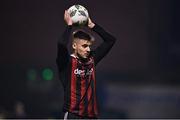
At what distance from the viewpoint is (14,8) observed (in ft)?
36.6

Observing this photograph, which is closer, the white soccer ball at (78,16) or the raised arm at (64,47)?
the raised arm at (64,47)

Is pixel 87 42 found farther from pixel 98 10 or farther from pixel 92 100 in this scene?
pixel 98 10

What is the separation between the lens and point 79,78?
5.17m

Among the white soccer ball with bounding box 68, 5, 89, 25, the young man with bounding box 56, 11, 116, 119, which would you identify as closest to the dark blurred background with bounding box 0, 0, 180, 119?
the white soccer ball with bounding box 68, 5, 89, 25

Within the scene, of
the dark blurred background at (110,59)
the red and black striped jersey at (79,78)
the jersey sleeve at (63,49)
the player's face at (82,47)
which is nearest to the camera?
the jersey sleeve at (63,49)

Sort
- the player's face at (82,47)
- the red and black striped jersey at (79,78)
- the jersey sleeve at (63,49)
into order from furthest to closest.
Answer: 1. the player's face at (82,47)
2. the red and black striped jersey at (79,78)
3. the jersey sleeve at (63,49)

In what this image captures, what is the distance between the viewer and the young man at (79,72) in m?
5.10

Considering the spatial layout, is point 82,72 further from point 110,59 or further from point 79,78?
point 110,59

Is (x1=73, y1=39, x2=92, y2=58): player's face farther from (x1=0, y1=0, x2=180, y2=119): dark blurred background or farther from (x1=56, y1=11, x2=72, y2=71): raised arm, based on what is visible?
(x1=0, y1=0, x2=180, y2=119): dark blurred background

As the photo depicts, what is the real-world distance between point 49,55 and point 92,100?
6.17 meters

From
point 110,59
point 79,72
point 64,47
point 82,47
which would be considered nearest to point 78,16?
point 82,47

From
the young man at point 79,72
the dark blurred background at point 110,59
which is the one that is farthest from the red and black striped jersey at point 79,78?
the dark blurred background at point 110,59

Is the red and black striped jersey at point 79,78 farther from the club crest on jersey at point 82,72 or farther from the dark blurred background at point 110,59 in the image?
the dark blurred background at point 110,59

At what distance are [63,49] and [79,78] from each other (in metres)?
0.30
